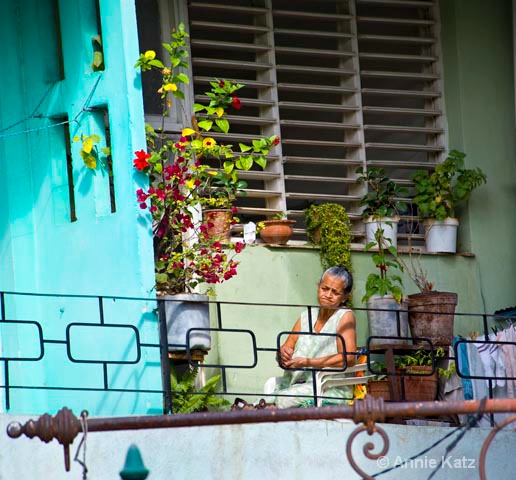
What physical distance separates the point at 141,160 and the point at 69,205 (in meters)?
0.77

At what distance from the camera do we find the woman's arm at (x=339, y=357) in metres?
7.66

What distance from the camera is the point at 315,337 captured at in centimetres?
791

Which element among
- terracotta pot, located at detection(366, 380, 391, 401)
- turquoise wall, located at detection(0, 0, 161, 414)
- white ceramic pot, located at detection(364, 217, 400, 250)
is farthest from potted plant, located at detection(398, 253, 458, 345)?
turquoise wall, located at detection(0, 0, 161, 414)

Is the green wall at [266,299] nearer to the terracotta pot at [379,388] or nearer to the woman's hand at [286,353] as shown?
the woman's hand at [286,353]

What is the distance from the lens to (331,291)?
797 centimetres

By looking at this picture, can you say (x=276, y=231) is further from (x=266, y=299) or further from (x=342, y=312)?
(x=342, y=312)

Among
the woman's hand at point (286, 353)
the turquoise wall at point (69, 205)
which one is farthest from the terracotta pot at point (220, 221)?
the turquoise wall at point (69, 205)

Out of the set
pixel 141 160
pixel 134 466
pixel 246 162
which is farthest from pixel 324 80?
pixel 134 466

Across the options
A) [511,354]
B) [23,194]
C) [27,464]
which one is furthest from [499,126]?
[27,464]

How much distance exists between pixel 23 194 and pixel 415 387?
2.56 m

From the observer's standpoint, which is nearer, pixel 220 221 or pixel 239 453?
pixel 239 453

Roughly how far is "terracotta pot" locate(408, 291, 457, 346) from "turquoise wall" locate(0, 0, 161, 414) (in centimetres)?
198

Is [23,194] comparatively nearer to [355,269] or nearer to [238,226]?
[238,226]

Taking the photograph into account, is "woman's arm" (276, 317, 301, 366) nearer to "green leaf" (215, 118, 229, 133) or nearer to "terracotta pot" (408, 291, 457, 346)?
"terracotta pot" (408, 291, 457, 346)
